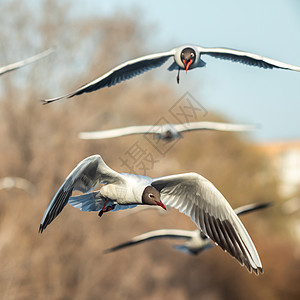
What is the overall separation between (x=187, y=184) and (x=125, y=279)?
13.4 meters

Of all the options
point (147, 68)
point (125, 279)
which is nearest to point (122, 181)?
point (147, 68)

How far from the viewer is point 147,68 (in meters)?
5.29

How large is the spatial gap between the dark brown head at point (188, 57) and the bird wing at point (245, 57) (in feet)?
0.66

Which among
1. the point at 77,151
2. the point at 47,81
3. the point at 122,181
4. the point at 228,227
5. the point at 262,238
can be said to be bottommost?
the point at 262,238

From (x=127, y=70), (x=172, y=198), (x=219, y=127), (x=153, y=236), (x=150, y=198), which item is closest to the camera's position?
(x=150, y=198)

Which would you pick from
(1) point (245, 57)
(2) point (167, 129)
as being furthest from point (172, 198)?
(2) point (167, 129)

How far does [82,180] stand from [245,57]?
1.70 metres

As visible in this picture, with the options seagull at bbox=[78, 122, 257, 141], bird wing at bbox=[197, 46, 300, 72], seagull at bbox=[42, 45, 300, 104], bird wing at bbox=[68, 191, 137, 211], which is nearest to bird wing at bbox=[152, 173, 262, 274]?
bird wing at bbox=[68, 191, 137, 211]

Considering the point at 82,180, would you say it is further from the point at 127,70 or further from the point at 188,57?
the point at 127,70

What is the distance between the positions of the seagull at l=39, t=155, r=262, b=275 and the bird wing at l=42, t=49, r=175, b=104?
102 cm

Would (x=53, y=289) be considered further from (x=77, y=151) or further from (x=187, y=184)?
(x=187, y=184)

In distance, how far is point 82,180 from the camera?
3764 millimetres

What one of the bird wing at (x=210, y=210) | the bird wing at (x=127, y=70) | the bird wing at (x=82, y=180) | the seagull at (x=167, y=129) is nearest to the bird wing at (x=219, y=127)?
the seagull at (x=167, y=129)

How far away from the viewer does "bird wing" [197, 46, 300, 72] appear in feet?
14.3
